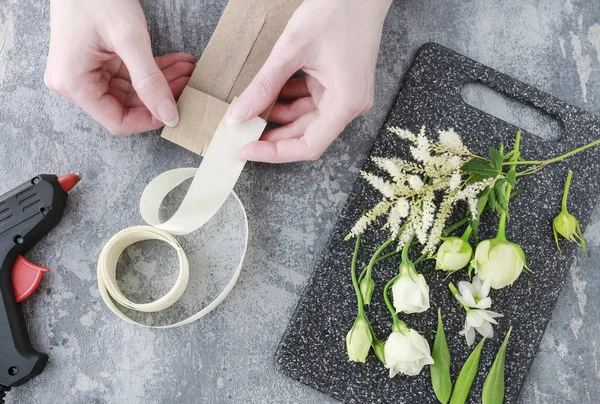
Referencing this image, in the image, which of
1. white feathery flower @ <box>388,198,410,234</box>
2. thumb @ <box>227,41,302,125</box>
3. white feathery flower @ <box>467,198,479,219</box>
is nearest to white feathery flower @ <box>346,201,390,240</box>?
white feathery flower @ <box>388,198,410,234</box>

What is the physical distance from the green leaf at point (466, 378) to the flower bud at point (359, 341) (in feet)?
0.55

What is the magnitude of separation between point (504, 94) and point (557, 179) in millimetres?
175

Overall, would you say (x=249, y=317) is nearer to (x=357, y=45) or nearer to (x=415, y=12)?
(x=357, y=45)

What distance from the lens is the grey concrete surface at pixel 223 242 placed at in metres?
1.00

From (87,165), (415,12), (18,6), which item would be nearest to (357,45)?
(415,12)

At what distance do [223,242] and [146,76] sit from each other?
310 millimetres

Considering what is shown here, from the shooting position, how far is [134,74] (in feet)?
2.89

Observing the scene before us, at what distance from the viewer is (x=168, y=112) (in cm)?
92

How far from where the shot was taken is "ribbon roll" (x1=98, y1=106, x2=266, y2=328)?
948 millimetres

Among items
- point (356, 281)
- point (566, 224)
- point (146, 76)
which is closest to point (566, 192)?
point (566, 224)

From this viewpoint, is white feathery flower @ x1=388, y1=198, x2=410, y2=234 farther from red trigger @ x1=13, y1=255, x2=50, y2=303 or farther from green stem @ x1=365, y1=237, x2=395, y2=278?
red trigger @ x1=13, y1=255, x2=50, y2=303

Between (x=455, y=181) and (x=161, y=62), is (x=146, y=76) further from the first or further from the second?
(x=455, y=181)

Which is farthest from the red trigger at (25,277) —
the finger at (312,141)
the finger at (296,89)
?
the finger at (296,89)

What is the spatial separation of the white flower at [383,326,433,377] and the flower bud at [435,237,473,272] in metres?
0.12
